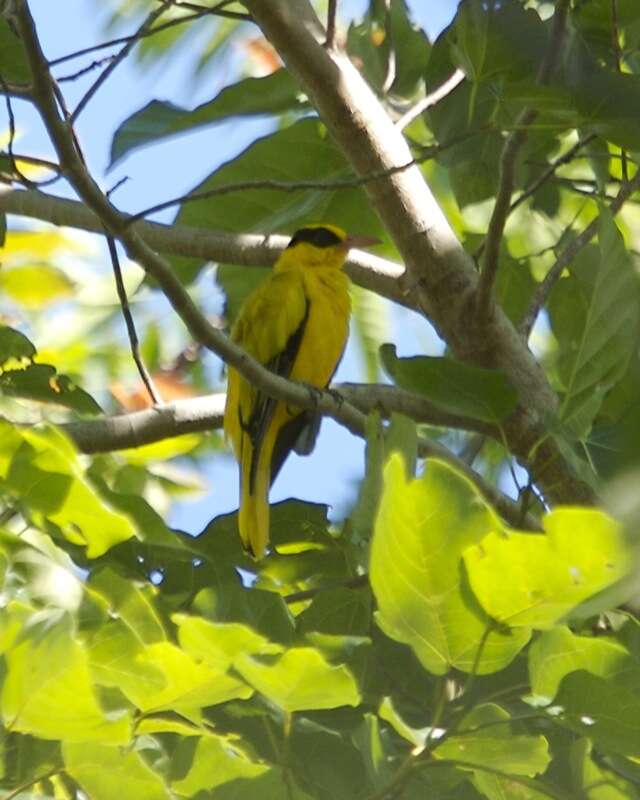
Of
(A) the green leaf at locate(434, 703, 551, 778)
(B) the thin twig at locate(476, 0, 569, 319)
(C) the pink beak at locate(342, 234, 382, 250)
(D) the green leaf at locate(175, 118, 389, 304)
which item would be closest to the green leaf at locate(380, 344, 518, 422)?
(B) the thin twig at locate(476, 0, 569, 319)

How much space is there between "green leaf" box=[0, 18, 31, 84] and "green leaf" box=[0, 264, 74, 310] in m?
0.54

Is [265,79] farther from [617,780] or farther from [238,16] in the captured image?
[617,780]

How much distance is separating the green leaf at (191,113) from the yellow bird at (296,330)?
55.7 inches

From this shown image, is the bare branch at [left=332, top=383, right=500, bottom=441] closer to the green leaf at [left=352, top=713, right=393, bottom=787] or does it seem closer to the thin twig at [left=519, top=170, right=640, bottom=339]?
the thin twig at [left=519, top=170, right=640, bottom=339]

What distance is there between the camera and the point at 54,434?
205 cm

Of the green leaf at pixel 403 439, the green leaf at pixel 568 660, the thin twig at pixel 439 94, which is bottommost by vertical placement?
the green leaf at pixel 568 660

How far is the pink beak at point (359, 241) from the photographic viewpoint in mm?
4539

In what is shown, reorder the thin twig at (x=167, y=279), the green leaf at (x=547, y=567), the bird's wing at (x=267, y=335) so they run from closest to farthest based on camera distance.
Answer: the green leaf at (x=547, y=567), the thin twig at (x=167, y=279), the bird's wing at (x=267, y=335)

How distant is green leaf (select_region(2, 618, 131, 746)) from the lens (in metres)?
1.43

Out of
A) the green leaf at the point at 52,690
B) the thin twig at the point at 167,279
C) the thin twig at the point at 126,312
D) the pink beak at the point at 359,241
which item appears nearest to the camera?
the green leaf at the point at 52,690

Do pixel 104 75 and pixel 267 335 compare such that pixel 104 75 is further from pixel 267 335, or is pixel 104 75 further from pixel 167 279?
pixel 267 335

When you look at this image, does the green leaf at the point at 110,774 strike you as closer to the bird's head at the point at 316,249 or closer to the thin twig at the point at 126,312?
the thin twig at the point at 126,312

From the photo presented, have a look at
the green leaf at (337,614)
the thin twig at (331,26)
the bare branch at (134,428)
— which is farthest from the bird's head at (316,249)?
the green leaf at (337,614)

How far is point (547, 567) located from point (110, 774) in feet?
1.67
